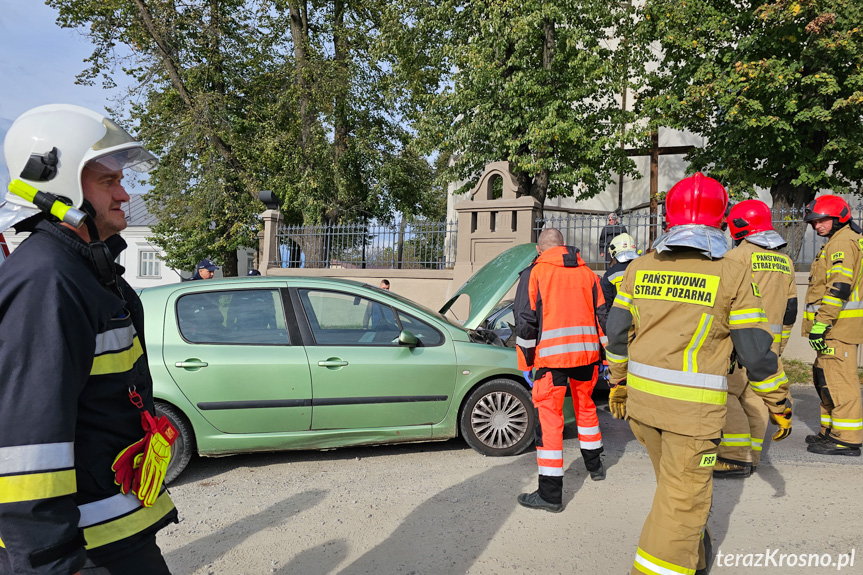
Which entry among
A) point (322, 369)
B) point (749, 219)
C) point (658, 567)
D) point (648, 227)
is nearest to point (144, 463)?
point (658, 567)

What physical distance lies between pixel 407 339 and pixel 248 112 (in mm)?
17264

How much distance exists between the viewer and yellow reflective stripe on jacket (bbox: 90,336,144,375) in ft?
4.86

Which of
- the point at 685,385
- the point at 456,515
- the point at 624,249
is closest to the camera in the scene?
the point at 685,385

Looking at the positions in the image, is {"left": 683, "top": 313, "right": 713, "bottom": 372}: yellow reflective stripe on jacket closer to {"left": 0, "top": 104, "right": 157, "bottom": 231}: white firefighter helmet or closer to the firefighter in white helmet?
the firefighter in white helmet

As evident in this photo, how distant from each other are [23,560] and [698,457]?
2.49 m

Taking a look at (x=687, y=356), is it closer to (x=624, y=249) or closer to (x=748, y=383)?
(x=748, y=383)

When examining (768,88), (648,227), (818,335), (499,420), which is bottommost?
(499,420)

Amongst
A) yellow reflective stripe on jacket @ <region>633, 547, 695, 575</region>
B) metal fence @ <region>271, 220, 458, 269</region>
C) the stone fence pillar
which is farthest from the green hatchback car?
metal fence @ <region>271, 220, 458, 269</region>

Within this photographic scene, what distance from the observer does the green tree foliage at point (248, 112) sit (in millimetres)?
18031

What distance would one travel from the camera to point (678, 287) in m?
2.74

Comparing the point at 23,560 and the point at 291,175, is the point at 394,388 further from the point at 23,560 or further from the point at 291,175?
the point at 291,175

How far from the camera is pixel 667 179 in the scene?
1909cm

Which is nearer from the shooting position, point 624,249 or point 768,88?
point 624,249

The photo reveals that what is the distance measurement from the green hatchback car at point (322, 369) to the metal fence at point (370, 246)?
8163mm
